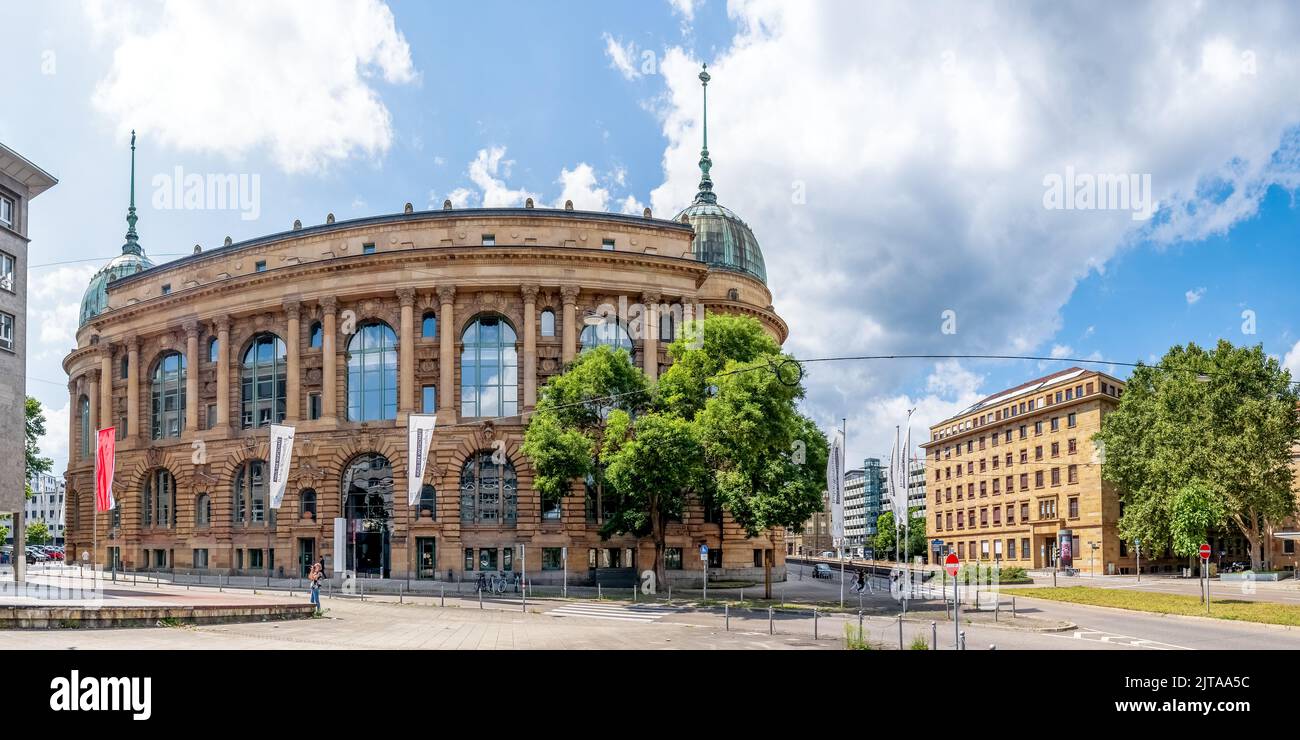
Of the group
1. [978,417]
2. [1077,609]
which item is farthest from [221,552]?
[978,417]

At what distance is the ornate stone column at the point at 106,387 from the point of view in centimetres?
7450

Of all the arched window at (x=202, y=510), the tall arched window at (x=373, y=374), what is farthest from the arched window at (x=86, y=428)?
the tall arched window at (x=373, y=374)

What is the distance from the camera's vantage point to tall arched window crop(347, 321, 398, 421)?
6328 centimetres

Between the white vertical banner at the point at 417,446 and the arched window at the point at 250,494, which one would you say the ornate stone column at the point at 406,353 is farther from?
the arched window at the point at 250,494

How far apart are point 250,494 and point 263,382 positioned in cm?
782

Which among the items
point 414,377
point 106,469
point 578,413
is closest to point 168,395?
point 414,377

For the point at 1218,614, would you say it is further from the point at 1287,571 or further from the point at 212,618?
the point at 1287,571

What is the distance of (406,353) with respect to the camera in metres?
61.9

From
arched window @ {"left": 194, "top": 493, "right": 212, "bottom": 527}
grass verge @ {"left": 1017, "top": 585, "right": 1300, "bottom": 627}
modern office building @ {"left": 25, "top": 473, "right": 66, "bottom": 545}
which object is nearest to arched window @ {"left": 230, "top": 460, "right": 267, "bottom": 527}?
arched window @ {"left": 194, "top": 493, "right": 212, "bottom": 527}

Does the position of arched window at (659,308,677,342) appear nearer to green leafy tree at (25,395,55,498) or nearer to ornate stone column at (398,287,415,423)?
ornate stone column at (398,287,415,423)

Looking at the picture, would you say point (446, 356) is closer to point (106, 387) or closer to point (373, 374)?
point (373, 374)

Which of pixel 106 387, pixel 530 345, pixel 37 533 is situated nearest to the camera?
pixel 530 345

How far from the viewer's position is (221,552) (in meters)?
66.1
